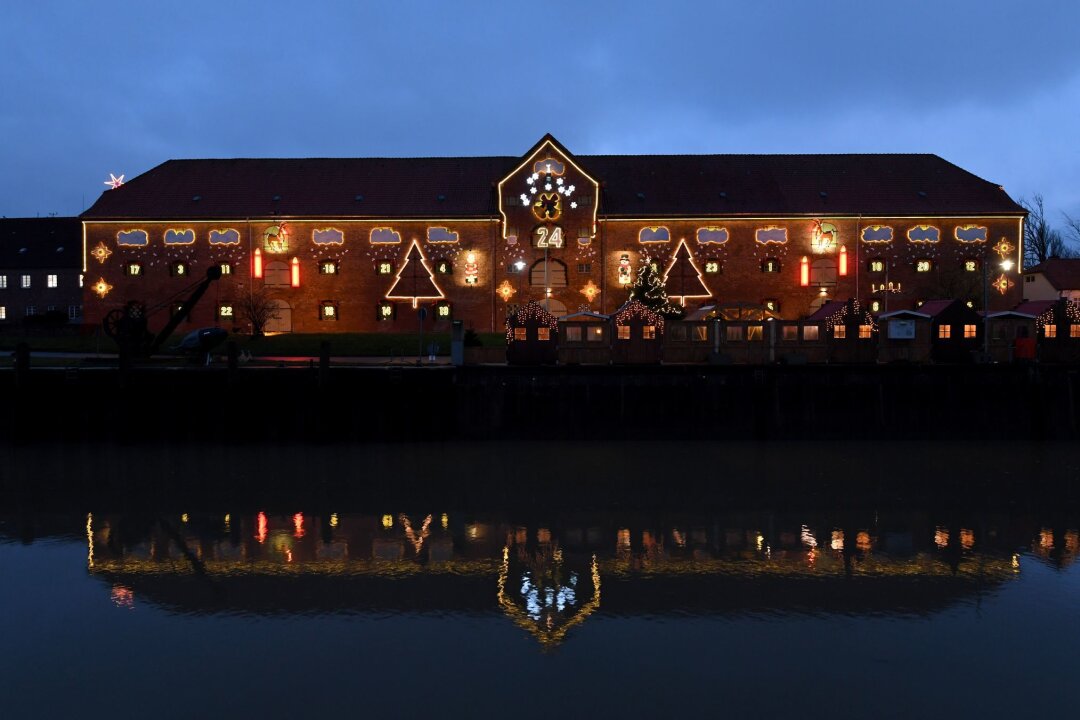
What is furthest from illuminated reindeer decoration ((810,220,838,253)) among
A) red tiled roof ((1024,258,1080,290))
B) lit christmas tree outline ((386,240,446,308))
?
red tiled roof ((1024,258,1080,290))

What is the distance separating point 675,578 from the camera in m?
15.4

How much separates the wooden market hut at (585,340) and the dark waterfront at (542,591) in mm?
9598

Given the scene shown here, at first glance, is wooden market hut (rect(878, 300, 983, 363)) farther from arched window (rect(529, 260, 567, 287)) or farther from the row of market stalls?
arched window (rect(529, 260, 567, 287))

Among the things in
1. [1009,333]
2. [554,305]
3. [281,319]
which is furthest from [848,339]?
[281,319]

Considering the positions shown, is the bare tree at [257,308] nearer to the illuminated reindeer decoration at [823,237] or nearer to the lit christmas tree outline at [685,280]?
the lit christmas tree outline at [685,280]

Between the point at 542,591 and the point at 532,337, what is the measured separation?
2143 centimetres

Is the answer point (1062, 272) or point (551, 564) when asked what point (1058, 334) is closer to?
point (551, 564)

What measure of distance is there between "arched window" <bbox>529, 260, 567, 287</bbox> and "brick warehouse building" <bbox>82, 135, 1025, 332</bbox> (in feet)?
0.33

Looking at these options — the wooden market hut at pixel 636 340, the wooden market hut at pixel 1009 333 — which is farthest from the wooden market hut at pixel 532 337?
the wooden market hut at pixel 1009 333

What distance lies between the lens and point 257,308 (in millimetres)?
51531

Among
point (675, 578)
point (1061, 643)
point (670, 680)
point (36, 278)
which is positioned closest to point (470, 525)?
point (675, 578)

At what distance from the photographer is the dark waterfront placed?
425 inches

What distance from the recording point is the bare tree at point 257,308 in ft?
167

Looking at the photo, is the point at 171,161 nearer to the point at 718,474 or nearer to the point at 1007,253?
the point at 718,474
